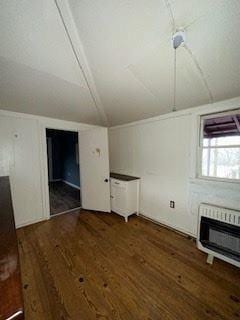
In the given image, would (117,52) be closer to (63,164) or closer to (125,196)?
(125,196)

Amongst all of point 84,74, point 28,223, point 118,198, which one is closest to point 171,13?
point 84,74

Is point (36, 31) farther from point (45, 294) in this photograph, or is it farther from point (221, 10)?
point (45, 294)

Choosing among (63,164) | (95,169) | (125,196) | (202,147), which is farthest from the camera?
(63,164)

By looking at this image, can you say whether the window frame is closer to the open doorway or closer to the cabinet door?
the cabinet door

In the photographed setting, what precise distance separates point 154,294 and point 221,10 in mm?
2500

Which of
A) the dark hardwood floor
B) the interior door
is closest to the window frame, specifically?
the interior door

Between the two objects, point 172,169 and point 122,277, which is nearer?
point 122,277

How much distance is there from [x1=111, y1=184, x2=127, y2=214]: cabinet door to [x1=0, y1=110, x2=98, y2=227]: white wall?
1.37 meters

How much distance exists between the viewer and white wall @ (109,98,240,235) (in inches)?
82.9

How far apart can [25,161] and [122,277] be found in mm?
2422

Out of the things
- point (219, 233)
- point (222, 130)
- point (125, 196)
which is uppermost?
point (222, 130)

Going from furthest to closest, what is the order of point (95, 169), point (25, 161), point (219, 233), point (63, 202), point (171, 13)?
1. point (63, 202)
2. point (95, 169)
3. point (25, 161)
4. point (219, 233)
5. point (171, 13)

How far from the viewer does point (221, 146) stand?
82.4 inches

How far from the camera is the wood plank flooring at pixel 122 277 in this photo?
1271 mm
